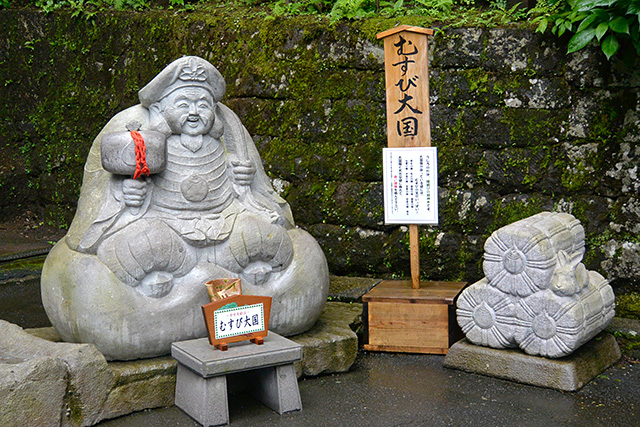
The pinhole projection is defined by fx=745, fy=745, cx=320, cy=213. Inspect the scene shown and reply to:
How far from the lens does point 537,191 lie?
6.04 metres

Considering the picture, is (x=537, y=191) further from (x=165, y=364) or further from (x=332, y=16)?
(x=165, y=364)

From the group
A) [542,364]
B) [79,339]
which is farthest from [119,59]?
[542,364]

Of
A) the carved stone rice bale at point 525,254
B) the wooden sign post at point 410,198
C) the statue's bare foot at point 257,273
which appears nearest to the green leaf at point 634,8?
the wooden sign post at point 410,198

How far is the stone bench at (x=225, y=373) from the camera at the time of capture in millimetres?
4004

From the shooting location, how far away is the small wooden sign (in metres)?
4.09

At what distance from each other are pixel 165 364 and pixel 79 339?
0.53 metres

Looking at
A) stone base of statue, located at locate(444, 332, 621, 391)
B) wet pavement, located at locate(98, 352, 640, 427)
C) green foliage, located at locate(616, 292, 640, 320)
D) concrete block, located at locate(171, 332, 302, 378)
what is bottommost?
wet pavement, located at locate(98, 352, 640, 427)

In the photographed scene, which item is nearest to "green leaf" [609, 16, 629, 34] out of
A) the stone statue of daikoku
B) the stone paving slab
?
the stone statue of daikoku

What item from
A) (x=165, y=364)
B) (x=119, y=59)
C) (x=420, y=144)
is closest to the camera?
(x=165, y=364)

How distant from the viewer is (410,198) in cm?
554

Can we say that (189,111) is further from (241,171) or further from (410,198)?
(410,198)

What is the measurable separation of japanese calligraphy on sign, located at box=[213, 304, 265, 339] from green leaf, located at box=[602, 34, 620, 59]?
3075 millimetres

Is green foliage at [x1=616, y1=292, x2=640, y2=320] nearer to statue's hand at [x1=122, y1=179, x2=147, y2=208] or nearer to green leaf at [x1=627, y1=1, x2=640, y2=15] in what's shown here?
green leaf at [x1=627, y1=1, x2=640, y2=15]

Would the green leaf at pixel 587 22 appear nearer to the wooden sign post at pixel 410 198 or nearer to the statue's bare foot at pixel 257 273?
the wooden sign post at pixel 410 198
